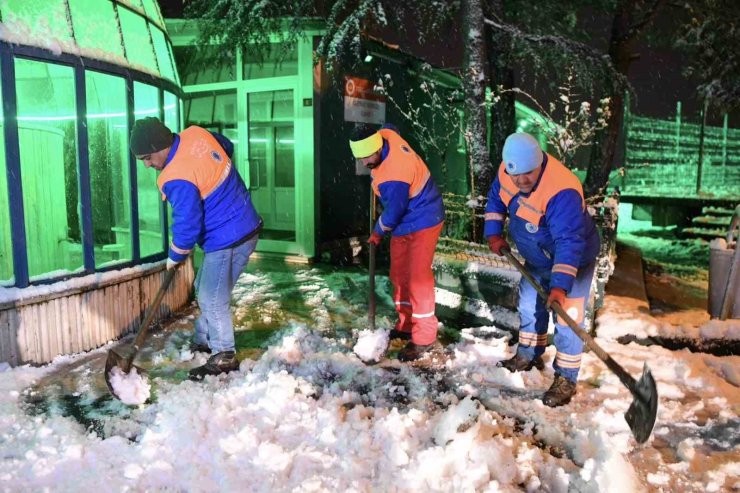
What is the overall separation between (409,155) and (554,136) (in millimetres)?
3862

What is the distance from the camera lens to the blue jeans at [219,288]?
4.43m

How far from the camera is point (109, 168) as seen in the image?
559cm

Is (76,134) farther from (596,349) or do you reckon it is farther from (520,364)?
(596,349)

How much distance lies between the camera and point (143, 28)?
5.76 m

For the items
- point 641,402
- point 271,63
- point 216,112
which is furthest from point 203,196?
point 216,112

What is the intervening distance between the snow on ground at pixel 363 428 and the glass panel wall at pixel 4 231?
2.59 ft

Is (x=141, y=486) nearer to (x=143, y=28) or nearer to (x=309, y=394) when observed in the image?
(x=309, y=394)

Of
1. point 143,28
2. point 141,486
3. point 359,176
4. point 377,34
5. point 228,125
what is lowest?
point 141,486

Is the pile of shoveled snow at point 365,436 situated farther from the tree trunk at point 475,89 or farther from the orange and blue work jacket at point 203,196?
the tree trunk at point 475,89

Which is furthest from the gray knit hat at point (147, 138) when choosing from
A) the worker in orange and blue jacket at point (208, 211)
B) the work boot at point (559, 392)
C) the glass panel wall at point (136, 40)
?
the work boot at point (559, 392)

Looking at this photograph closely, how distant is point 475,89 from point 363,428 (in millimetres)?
5447

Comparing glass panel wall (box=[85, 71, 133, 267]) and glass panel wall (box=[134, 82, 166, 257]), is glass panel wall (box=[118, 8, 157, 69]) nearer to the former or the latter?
glass panel wall (box=[134, 82, 166, 257])

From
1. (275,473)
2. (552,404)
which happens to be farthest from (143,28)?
(552,404)

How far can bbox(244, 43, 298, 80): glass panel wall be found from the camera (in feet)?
29.3
